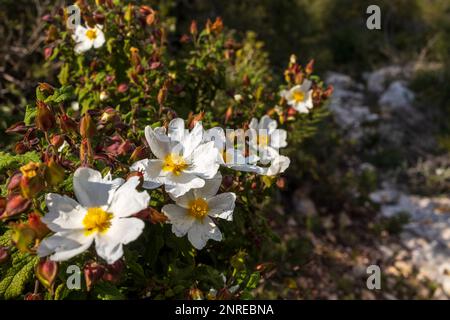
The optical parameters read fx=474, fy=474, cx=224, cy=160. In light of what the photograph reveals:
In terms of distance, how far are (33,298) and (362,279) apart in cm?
291

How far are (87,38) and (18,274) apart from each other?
1.33 m

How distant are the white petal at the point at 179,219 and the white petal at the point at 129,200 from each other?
201 mm

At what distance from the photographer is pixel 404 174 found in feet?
16.8

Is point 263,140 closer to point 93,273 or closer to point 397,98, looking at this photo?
point 93,273

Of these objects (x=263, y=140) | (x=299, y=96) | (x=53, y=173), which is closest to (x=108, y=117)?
(x=53, y=173)

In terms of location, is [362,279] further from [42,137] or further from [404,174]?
[42,137]

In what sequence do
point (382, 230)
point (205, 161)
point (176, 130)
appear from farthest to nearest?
point (382, 230) < point (176, 130) < point (205, 161)

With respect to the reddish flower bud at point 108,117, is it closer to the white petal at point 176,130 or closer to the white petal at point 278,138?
A: the white petal at point 176,130

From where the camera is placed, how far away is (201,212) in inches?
55.9

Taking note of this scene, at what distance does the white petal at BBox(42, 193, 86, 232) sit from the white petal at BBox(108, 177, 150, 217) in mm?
84

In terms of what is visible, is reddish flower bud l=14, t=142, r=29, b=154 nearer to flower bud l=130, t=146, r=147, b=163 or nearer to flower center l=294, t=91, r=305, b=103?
flower bud l=130, t=146, r=147, b=163

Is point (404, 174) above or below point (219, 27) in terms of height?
below

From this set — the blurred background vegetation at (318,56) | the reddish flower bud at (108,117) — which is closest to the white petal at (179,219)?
the reddish flower bud at (108,117)
